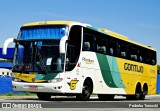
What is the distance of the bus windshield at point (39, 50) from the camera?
17.4 meters

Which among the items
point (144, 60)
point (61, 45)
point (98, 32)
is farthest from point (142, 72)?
point (61, 45)

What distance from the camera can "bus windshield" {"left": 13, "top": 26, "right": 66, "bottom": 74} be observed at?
1741 centimetres

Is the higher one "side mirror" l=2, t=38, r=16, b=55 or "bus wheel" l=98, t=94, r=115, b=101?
"side mirror" l=2, t=38, r=16, b=55

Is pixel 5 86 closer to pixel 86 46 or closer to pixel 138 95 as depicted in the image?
pixel 138 95

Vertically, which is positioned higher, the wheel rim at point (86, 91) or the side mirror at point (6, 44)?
the side mirror at point (6, 44)

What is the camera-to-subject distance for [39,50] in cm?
1778

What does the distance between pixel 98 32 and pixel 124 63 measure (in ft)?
12.3

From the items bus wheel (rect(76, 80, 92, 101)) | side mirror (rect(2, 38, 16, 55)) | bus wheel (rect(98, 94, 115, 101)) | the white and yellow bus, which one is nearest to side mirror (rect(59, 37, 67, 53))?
the white and yellow bus

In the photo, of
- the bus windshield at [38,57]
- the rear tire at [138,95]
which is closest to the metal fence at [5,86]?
the rear tire at [138,95]

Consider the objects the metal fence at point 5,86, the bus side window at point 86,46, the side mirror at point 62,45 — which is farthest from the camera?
the metal fence at point 5,86

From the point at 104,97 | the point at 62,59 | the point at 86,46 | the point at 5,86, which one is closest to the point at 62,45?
the point at 62,59

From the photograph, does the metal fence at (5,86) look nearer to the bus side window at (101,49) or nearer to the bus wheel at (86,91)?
the bus side window at (101,49)

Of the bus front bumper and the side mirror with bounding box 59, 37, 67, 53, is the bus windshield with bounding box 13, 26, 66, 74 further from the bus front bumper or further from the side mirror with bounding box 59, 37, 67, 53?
the side mirror with bounding box 59, 37, 67, 53

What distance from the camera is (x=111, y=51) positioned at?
2156cm
